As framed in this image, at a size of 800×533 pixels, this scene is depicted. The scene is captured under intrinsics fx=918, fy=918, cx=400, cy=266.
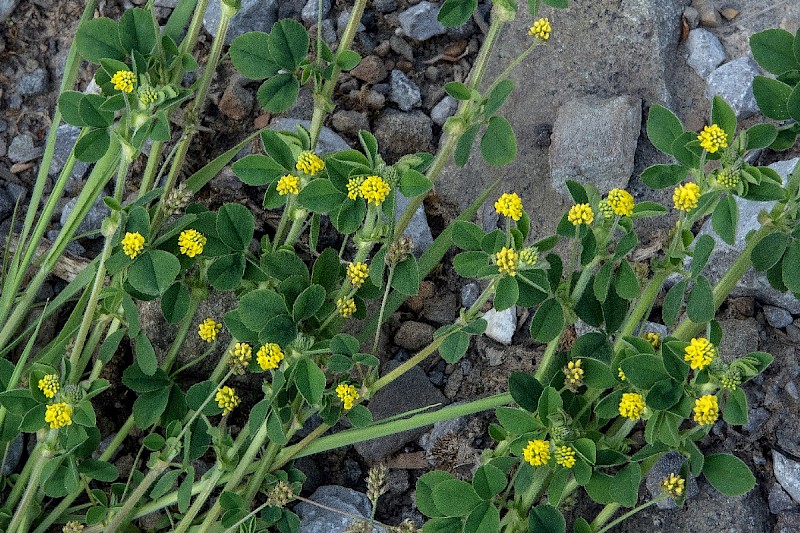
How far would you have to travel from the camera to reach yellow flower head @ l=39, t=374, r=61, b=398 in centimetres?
220

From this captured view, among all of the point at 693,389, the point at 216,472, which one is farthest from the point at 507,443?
the point at 216,472

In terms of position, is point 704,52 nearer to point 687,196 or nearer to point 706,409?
point 687,196

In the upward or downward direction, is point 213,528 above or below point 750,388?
above

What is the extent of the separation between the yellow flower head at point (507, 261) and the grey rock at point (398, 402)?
3.04 ft

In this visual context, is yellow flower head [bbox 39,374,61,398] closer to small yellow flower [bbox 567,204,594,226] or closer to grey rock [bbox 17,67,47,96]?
small yellow flower [bbox 567,204,594,226]

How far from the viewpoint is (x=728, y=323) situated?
2.88m

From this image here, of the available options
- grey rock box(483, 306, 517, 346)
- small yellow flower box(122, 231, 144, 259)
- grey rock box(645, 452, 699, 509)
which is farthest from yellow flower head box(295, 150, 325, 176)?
grey rock box(645, 452, 699, 509)

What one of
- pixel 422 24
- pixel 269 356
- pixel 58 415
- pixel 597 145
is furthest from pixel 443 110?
pixel 58 415

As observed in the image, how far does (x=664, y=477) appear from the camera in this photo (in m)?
2.74

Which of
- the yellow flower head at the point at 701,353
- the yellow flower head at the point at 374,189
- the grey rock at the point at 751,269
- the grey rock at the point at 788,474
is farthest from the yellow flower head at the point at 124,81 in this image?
the grey rock at the point at 788,474

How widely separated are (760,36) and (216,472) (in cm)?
178

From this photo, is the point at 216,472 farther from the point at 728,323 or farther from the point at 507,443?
the point at 728,323

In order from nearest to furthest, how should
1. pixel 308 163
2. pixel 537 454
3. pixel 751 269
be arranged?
pixel 537 454
pixel 308 163
pixel 751 269

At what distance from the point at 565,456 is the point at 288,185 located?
36.4 inches
